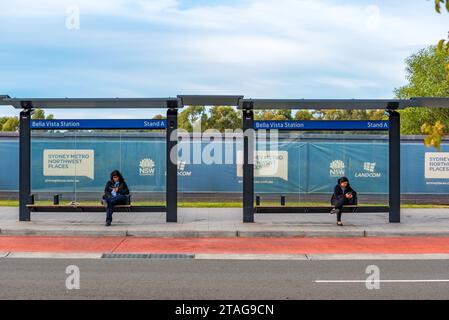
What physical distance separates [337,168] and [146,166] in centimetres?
575

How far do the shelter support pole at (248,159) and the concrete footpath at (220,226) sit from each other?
0.43 metres

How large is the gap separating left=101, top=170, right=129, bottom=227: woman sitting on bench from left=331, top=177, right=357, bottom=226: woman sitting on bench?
17.6 feet

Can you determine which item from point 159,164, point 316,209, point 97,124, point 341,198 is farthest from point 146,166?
point 341,198

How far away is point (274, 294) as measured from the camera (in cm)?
775

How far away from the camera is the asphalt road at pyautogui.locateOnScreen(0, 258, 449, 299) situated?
25.3 ft

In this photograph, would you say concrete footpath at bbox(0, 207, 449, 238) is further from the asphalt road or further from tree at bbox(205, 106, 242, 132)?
tree at bbox(205, 106, 242, 132)

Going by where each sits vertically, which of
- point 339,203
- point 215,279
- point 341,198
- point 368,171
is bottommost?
point 215,279

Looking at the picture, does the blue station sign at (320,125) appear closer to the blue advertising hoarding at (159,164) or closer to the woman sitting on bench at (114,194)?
the blue advertising hoarding at (159,164)

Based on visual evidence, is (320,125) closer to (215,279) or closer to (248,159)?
(248,159)

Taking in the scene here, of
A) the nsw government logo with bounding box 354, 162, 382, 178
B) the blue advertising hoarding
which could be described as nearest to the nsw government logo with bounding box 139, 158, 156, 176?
the blue advertising hoarding

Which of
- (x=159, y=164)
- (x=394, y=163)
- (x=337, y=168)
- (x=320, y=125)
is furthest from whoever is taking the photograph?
(x=337, y=168)

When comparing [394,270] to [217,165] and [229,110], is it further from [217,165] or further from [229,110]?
[229,110]

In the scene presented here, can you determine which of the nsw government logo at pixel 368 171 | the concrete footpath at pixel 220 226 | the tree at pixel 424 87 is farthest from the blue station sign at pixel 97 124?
the tree at pixel 424 87

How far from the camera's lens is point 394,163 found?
605 inches
